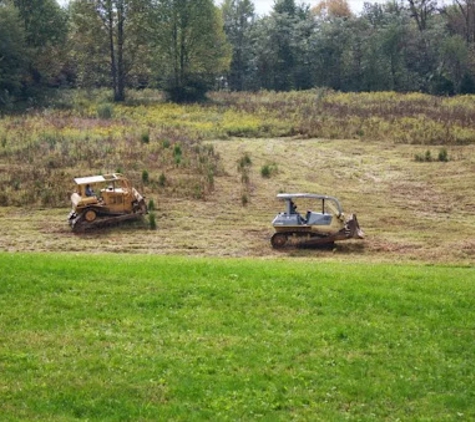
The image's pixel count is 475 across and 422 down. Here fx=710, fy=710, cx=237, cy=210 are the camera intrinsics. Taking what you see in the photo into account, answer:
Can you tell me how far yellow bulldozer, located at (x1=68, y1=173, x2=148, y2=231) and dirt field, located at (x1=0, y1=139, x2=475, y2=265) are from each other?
1.07 ft

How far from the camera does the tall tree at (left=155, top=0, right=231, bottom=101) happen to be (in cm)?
4841

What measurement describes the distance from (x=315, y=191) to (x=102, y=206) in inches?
305

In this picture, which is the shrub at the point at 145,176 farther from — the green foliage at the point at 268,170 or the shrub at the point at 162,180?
the green foliage at the point at 268,170

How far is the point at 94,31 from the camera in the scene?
4806cm

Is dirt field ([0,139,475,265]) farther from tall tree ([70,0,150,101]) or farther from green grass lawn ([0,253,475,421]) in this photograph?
tall tree ([70,0,150,101])

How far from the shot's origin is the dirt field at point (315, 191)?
1808 centimetres

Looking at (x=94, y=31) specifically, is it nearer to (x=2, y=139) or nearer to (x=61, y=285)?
(x=2, y=139)

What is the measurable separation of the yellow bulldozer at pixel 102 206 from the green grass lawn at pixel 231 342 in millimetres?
6190

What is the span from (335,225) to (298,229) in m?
0.96

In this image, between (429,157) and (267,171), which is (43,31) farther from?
(429,157)

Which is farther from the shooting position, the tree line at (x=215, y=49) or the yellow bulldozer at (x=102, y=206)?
the tree line at (x=215, y=49)

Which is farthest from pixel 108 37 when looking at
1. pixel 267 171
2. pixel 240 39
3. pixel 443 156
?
pixel 443 156

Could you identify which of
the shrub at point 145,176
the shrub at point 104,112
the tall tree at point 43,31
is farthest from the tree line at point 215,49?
the shrub at point 145,176

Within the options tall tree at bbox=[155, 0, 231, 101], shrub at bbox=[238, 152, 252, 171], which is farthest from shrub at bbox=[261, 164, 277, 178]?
tall tree at bbox=[155, 0, 231, 101]
